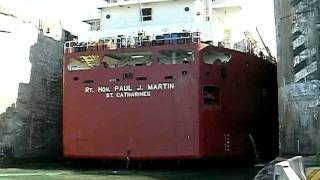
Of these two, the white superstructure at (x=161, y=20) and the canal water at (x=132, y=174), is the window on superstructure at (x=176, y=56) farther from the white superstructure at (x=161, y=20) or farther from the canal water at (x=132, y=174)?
the canal water at (x=132, y=174)

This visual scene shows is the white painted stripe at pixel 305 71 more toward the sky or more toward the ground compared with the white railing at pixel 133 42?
more toward the ground

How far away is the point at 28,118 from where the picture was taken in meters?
20.1

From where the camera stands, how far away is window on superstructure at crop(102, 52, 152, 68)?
16.5m

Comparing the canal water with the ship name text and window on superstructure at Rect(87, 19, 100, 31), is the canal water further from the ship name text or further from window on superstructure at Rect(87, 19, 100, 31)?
window on superstructure at Rect(87, 19, 100, 31)

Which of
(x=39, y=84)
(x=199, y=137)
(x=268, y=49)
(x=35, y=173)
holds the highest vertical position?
(x=268, y=49)

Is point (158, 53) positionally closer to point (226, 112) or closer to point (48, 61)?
point (226, 112)

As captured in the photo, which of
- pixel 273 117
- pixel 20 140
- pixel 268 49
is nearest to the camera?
pixel 20 140

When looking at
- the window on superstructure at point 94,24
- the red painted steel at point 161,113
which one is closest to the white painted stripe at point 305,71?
the red painted steel at point 161,113

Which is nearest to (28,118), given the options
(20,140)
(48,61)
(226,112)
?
(20,140)

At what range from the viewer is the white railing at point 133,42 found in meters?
16.0

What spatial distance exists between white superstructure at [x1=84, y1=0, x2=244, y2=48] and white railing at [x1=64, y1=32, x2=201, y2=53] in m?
1.08

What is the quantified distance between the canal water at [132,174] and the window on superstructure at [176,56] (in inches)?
136

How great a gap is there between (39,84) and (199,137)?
8.70 m

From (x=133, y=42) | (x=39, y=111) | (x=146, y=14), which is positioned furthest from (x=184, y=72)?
(x=39, y=111)
